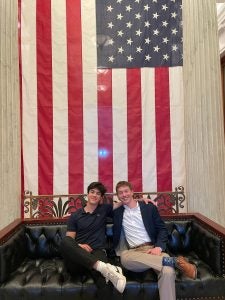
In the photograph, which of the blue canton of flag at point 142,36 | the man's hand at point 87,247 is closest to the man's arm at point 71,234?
the man's hand at point 87,247

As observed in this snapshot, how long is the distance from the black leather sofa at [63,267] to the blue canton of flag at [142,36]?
8.00ft

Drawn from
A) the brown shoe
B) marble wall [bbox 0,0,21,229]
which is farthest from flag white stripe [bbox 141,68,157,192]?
the brown shoe

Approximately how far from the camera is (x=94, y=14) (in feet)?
15.2

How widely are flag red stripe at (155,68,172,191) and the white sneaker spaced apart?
210cm

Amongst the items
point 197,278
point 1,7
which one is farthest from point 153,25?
point 197,278

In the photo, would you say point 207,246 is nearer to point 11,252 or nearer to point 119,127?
point 11,252

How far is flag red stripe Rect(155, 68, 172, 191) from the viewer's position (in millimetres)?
4594

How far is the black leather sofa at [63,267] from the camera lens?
2689 millimetres

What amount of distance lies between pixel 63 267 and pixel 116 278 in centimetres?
71

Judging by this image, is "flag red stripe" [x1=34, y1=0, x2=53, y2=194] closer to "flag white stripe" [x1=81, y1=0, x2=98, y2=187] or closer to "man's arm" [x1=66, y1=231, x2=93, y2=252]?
"flag white stripe" [x1=81, y1=0, x2=98, y2=187]

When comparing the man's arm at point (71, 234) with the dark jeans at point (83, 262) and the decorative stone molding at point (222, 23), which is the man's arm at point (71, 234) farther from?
the decorative stone molding at point (222, 23)

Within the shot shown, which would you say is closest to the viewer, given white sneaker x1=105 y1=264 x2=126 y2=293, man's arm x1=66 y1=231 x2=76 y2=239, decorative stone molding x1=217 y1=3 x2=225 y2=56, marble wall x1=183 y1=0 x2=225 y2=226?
white sneaker x1=105 y1=264 x2=126 y2=293

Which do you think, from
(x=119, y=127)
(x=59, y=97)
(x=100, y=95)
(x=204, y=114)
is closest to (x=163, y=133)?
(x=119, y=127)

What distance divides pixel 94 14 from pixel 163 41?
1.12 metres
